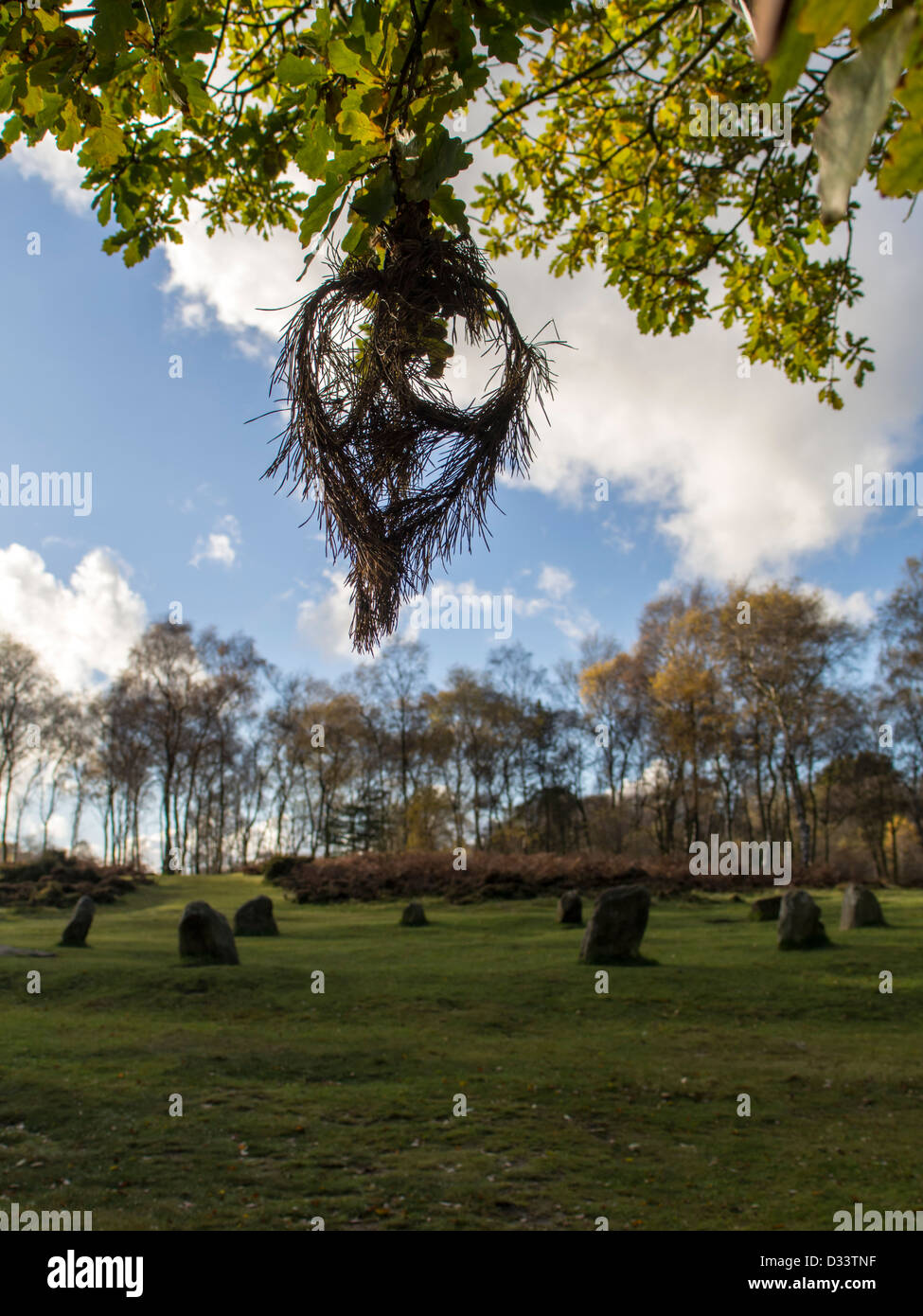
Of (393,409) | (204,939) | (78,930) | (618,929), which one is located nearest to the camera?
(393,409)

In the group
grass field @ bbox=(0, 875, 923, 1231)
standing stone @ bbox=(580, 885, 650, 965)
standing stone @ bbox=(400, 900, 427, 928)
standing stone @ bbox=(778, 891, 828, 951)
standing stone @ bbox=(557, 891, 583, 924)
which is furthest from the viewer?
standing stone @ bbox=(400, 900, 427, 928)

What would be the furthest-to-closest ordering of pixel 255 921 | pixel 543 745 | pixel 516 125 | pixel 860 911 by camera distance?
pixel 543 745 → pixel 255 921 → pixel 860 911 → pixel 516 125

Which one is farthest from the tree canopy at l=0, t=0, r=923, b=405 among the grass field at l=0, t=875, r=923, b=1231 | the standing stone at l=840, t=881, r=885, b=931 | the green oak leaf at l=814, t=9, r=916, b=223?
Answer: the standing stone at l=840, t=881, r=885, b=931

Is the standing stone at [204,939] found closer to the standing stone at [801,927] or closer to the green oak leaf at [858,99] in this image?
the standing stone at [801,927]

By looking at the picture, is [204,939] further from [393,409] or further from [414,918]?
[393,409]

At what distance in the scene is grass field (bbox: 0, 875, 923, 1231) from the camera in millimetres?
5508

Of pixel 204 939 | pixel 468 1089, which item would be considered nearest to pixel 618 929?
pixel 468 1089

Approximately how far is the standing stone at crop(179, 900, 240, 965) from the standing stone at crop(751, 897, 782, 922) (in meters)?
11.3

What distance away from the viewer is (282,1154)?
6207 mm

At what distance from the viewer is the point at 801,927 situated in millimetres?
14008

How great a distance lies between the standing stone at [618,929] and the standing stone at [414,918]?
6778 mm

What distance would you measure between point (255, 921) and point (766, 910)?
1131cm

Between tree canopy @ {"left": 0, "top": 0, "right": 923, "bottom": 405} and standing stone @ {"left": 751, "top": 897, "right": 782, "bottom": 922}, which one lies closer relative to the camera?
tree canopy @ {"left": 0, "top": 0, "right": 923, "bottom": 405}

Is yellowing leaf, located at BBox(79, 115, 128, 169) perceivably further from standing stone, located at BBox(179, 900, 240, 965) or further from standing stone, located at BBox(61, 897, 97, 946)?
standing stone, located at BBox(61, 897, 97, 946)
